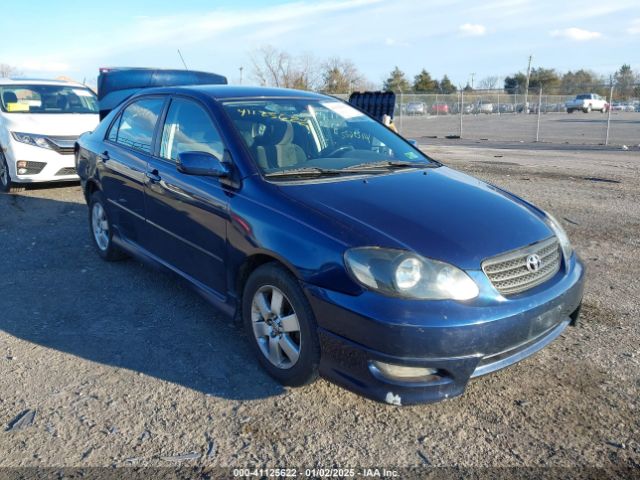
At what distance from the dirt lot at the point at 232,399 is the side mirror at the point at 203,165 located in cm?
114

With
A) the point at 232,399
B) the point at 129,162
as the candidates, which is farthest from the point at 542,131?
the point at 232,399

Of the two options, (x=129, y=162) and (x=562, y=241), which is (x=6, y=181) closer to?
(x=129, y=162)

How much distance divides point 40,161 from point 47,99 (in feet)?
5.55

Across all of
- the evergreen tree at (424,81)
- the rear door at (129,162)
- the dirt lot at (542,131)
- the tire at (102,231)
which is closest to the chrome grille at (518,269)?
the rear door at (129,162)

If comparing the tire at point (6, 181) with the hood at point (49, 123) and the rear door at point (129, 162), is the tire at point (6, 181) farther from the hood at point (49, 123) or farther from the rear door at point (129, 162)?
the rear door at point (129, 162)

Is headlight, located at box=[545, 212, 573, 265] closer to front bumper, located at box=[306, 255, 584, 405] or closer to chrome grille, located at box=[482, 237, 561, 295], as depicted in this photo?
chrome grille, located at box=[482, 237, 561, 295]

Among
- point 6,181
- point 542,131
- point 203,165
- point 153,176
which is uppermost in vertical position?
point 203,165

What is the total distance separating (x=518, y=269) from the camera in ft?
9.58

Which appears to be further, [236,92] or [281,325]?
[236,92]

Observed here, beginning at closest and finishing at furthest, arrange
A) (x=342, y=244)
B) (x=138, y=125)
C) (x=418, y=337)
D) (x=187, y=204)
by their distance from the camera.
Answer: (x=418, y=337), (x=342, y=244), (x=187, y=204), (x=138, y=125)

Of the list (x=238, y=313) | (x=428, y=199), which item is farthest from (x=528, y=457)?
(x=238, y=313)

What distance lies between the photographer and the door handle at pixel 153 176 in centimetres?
419

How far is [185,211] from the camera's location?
388 centimetres

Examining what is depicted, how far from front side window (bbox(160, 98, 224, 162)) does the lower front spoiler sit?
1.62 meters
